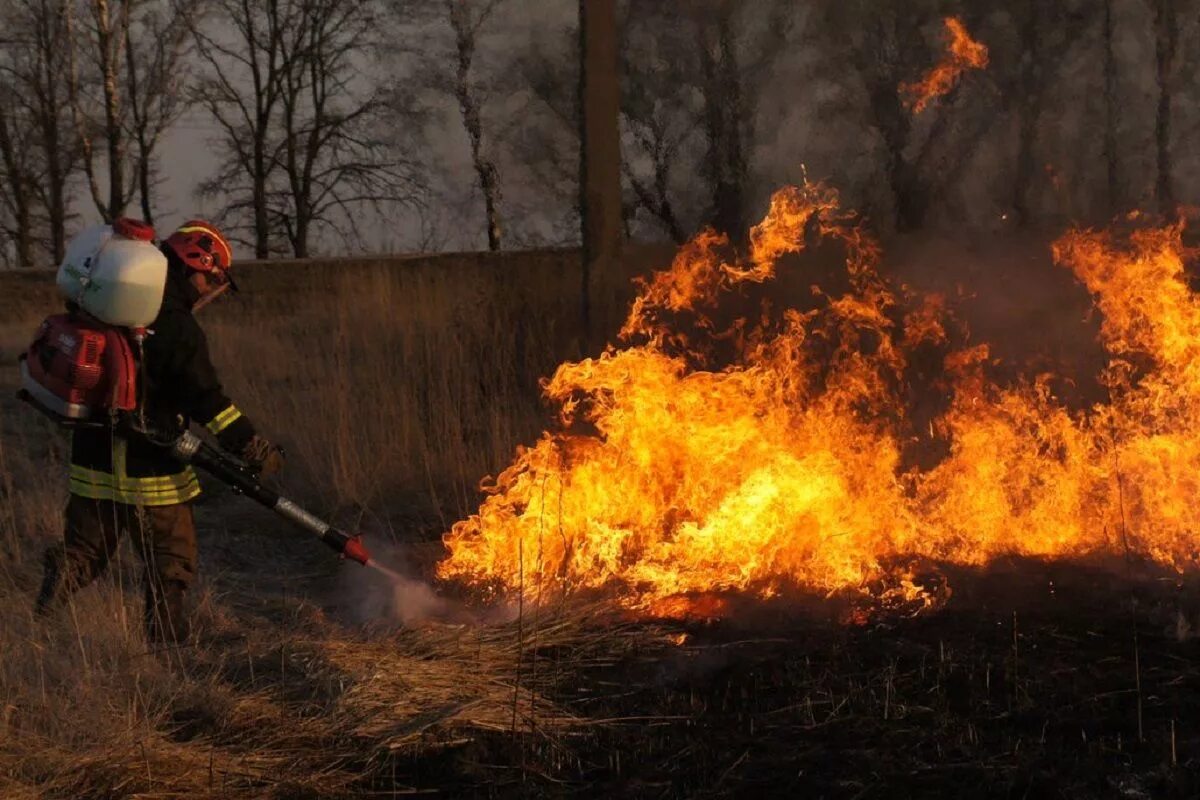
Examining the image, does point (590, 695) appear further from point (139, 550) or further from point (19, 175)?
point (19, 175)

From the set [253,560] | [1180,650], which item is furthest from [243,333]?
[1180,650]

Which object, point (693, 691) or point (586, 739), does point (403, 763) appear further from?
point (693, 691)

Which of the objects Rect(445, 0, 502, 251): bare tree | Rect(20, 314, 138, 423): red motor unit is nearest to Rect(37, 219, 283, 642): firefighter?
Rect(20, 314, 138, 423): red motor unit

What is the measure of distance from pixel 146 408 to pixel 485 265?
453 inches

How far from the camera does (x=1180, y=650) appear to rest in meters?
4.50

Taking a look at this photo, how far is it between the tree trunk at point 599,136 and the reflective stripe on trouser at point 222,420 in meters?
4.79

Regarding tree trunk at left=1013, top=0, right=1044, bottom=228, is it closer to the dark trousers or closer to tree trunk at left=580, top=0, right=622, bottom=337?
tree trunk at left=580, top=0, right=622, bottom=337

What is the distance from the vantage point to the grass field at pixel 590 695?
358cm

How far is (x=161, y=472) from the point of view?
15.5 ft

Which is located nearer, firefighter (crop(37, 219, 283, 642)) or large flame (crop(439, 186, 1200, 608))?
firefighter (crop(37, 219, 283, 642))

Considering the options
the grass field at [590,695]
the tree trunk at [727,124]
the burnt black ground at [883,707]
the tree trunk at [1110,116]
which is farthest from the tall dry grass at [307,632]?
the tree trunk at [1110,116]

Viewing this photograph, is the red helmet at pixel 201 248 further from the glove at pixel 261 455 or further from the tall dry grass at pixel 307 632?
the tall dry grass at pixel 307 632

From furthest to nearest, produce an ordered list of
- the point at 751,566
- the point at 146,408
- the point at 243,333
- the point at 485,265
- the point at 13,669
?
the point at 485,265 < the point at 243,333 < the point at 751,566 < the point at 146,408 < the point at 13,669

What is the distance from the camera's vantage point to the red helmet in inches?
191
